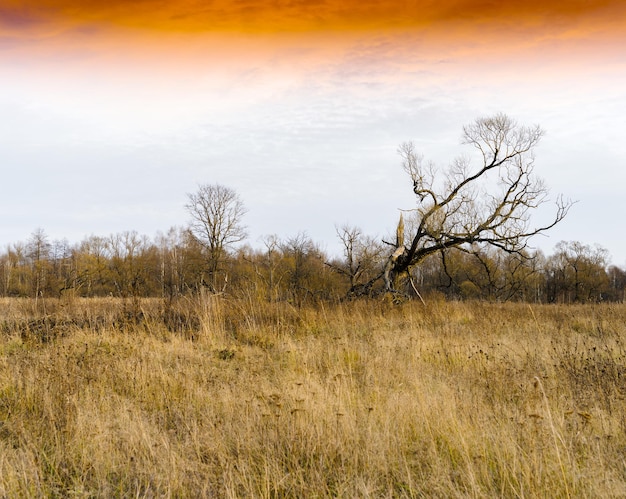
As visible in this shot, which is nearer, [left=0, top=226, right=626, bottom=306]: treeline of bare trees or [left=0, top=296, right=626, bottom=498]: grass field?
[left=0, top=296, right=626, bottom=498]: grass field

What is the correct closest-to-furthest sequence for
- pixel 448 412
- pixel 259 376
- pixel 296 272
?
pixel 448 412, pixel 259 376, pixel 296 272

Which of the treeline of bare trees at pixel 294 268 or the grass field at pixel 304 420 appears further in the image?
the treeline of bare trees at pixel 294 268

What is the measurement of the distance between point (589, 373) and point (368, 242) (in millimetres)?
36199

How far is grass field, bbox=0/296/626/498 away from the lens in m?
3.28

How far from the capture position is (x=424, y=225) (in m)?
16.8

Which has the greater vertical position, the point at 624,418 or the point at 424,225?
the point at 424,225

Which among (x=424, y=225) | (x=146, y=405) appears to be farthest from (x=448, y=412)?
(x=424, y=225)

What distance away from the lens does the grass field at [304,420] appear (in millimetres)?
3279

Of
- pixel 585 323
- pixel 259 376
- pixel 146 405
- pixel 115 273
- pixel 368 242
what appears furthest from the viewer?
pixel 115 273

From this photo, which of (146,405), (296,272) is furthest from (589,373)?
(296,272)

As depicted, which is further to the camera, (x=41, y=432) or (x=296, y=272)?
(x=296, y=272)

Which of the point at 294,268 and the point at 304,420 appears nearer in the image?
the point at 304,420

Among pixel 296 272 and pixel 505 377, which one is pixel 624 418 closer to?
pixel 505 377

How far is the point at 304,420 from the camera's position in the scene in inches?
163
